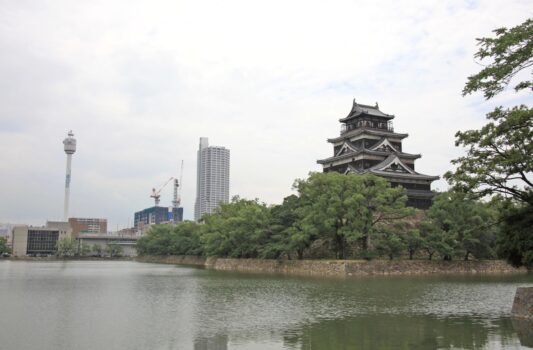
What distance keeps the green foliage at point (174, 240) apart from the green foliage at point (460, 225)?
145 feet

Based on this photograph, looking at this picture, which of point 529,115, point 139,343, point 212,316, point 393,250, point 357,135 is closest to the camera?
point 139,343

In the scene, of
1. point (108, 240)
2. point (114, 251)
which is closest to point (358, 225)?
point (114, 251)

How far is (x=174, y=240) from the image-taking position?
97188mm

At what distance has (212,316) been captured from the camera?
21.7m

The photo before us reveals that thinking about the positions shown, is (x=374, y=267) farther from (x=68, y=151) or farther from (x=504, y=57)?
(x=68, y=151)

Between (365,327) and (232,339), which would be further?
(365,327)

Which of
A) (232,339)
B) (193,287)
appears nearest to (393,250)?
(193,287)

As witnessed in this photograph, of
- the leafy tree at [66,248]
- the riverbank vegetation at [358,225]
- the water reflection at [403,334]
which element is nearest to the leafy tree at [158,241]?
the leafy tree at [66,248]

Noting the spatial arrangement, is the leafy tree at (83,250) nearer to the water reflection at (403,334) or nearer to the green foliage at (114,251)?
the green foliage at (114,251)

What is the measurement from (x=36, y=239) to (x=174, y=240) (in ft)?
267

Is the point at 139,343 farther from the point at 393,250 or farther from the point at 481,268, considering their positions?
the point at 481,268

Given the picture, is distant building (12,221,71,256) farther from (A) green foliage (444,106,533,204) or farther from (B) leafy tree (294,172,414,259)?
(A) green foliage (444,106,533,204)

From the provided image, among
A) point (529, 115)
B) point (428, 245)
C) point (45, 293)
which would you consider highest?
point (529, 115)

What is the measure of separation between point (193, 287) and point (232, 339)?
20.1 metres
